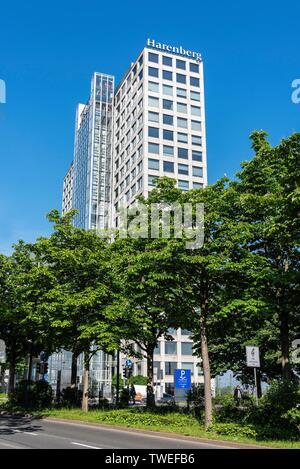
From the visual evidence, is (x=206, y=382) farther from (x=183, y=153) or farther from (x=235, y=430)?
(x=183, y=153)

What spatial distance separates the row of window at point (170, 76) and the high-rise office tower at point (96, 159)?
18.8 metres

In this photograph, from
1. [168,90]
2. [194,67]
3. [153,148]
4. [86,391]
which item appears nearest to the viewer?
[86,391]

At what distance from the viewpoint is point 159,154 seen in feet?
275

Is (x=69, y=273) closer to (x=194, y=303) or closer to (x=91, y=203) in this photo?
(x=194, y=303)

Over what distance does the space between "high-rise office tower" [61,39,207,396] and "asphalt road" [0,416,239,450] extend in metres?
54.7

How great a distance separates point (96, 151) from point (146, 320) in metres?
79.3

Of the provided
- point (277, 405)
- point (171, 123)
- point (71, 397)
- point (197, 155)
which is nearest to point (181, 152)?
point (197, 155)

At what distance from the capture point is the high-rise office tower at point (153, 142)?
265 ft

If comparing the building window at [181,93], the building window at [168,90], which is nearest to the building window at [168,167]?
the building window at [168,90]

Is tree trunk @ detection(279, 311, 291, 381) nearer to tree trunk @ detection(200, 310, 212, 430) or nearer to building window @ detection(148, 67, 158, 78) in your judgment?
tree trunk @ detection(200, 310, 212, 430)

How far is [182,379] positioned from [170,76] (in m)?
71.6

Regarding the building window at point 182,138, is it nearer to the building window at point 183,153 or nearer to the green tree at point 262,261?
the building window at point 183,153

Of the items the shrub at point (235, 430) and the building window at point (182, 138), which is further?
the building window at point (182, 138)

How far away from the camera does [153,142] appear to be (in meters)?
83.8
